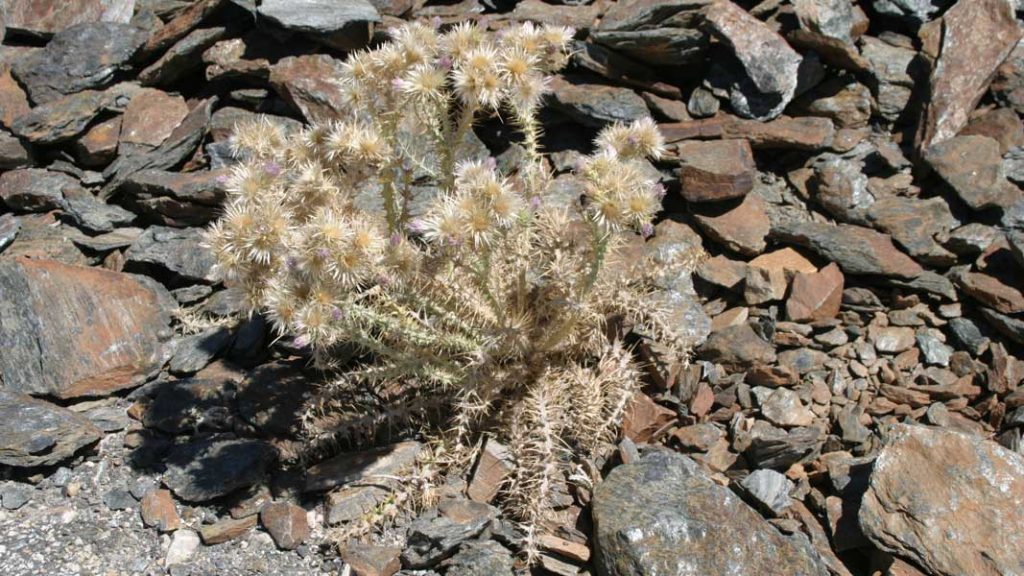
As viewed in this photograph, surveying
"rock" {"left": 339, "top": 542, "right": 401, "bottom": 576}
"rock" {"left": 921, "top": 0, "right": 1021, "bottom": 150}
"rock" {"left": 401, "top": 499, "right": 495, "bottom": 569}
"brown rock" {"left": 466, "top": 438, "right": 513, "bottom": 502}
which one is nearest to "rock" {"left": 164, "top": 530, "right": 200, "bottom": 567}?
"rock" {"left": 339, "top": 542, "right": 401, "bottom": 576}

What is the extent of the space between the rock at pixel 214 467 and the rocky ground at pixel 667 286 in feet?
0.05

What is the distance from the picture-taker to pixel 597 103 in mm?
5211

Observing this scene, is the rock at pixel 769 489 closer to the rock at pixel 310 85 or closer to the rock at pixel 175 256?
the rock at pixel 175 256

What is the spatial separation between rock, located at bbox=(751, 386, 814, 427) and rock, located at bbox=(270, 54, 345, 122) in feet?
9.70

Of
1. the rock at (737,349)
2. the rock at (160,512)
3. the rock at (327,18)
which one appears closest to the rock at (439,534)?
the rock at (160,512)

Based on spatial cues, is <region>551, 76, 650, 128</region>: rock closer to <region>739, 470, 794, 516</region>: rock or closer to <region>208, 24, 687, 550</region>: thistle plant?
<region>208, 24, 687, 550</region>: thistle plant

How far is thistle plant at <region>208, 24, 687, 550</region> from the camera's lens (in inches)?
123

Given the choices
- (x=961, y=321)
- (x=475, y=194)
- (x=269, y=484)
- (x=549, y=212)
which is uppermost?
(x=475, y=194)

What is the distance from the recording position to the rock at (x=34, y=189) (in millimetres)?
5434

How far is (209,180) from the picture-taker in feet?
17.1

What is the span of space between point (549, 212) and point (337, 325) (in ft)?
4.83

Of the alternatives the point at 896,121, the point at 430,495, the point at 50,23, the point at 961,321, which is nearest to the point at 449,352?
the point at 430,495

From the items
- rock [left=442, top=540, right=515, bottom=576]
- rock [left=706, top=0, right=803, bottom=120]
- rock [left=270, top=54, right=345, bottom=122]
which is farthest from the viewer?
rock [left=270, top=54, right=345, bottom=122]

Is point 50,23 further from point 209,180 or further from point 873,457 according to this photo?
point 873,457
